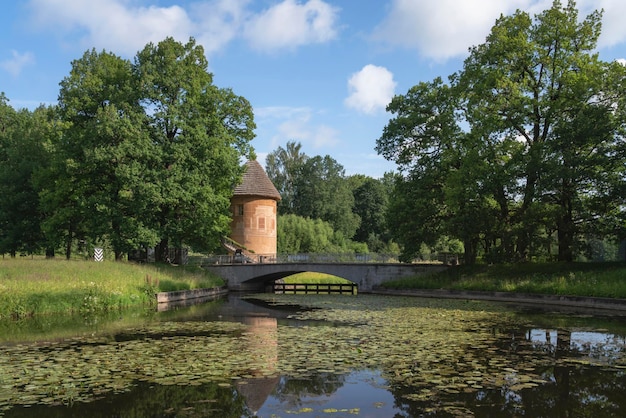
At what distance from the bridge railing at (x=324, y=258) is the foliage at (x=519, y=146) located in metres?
2.33

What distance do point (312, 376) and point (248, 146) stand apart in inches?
1203

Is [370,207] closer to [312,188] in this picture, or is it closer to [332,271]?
[312,188]

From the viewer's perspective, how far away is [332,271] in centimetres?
3856

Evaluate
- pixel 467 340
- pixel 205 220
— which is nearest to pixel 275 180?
pixel 205 220

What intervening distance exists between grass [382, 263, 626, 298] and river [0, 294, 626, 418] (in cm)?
749

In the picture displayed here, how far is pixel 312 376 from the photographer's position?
30.6ft

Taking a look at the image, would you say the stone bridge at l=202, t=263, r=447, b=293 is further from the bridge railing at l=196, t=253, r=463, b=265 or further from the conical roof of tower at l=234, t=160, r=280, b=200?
the conical roof of tower at l=234, t=160, r=280, b=200

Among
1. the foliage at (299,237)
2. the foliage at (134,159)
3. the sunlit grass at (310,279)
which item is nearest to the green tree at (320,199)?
the foliage at (299,237)

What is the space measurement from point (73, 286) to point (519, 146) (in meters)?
25.2

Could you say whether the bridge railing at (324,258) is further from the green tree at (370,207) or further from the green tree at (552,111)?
the green tree at (370,207)

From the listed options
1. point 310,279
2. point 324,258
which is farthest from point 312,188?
point 324,258

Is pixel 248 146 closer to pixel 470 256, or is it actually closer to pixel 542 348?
pixel 470 256

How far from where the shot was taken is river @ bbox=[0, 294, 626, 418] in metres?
7.49

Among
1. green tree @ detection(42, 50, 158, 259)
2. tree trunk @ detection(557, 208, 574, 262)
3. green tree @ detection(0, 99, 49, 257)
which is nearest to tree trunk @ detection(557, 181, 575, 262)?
tree trunk @ detection(557, 208, 574, 262)
